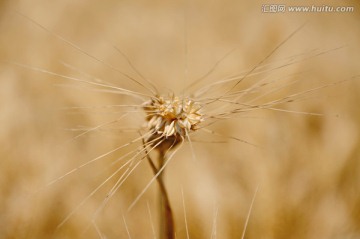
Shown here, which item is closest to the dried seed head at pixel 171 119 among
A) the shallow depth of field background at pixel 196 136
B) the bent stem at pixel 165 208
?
the bent stem at pixel 165 208

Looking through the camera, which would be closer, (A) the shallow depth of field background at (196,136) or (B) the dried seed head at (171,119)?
(B) the dried seed head at (171,119)

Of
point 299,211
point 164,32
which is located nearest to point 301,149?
point 299,211

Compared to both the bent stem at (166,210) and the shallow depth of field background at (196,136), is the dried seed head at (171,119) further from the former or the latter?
the shallow depth of field background at (196,136)

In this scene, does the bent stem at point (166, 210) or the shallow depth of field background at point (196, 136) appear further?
the shallow depth of field background at point (196, 136)

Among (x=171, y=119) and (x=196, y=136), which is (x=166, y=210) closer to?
(x=171, y=119)

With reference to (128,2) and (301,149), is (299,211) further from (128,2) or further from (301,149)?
(128,2)

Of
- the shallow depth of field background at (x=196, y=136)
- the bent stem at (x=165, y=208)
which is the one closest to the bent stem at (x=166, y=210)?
the bent stem at (x=165, y=208)

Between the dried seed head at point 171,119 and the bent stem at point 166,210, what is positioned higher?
the dried seed head at point 171,119
